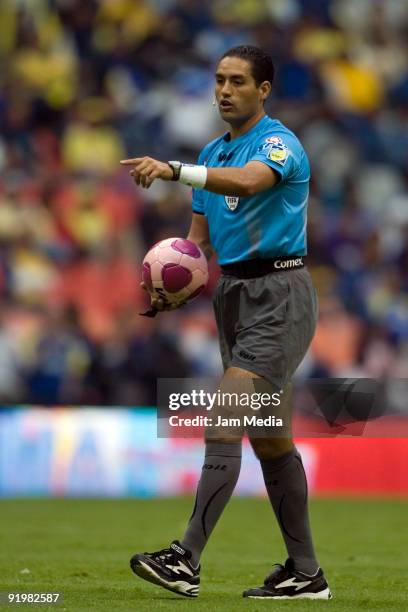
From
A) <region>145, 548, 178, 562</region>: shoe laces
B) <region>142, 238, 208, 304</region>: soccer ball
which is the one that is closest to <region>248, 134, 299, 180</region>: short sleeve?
<region>142, 238, 208, 304</region>: soccer ball

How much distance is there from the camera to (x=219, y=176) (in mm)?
5883

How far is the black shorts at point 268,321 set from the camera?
6164mm

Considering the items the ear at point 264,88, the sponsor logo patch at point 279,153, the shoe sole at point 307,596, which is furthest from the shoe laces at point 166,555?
the ear at point 264,88

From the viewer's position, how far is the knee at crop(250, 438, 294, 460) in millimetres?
6246

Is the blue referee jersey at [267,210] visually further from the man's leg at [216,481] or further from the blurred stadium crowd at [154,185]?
the blurred stadium crowd at [154,185]

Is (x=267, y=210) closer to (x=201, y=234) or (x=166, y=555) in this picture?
(x=201, y=234)

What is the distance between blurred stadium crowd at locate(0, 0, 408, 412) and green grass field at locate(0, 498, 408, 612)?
2156 millimetres

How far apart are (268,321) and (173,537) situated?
3719 millimetres

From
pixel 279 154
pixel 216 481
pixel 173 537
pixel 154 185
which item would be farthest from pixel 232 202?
pixel 154 185

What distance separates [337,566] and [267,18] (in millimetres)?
11646

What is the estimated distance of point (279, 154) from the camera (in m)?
6.09

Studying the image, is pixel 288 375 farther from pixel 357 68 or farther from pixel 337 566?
pixel 357 68

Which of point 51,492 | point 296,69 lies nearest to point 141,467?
point 51,492

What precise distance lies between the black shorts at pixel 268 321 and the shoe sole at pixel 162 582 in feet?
3.12
